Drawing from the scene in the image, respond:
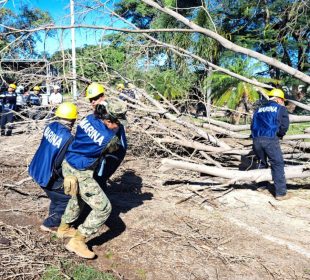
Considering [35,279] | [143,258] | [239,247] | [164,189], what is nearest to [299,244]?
[239,247]

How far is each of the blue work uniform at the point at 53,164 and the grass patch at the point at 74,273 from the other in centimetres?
85

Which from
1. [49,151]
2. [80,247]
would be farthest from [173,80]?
[80,247]

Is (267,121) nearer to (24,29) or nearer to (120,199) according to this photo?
(120,199)

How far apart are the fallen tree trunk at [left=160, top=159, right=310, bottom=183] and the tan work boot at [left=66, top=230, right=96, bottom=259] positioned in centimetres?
221

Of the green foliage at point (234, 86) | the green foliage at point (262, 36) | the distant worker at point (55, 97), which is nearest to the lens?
the distant worker at point (55, 97)

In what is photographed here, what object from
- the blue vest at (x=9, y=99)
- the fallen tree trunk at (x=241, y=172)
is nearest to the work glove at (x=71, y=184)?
the fallen tree trunk at (x=241, y=172)

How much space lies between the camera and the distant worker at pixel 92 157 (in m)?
3.53

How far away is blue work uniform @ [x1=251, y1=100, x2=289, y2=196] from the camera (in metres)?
5.40

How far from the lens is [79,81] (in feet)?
22.8

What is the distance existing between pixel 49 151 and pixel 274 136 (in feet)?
10.5

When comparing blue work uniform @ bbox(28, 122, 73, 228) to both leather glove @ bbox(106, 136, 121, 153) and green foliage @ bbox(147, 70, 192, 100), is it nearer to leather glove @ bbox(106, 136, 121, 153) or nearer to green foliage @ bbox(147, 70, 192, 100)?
leather glove @ bbox(106, 136, 121, 153)

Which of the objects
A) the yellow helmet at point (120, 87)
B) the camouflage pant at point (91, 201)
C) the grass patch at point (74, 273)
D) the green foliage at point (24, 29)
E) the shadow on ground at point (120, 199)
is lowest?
the shadow on ground at point (120, 199)

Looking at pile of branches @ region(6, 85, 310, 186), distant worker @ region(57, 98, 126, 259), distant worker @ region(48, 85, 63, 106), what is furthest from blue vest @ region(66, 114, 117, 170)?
distant worker @ region(48, 85, 63, 106)

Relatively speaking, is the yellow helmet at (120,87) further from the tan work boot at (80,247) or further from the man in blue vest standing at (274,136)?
the tan work boot at (80,247)
